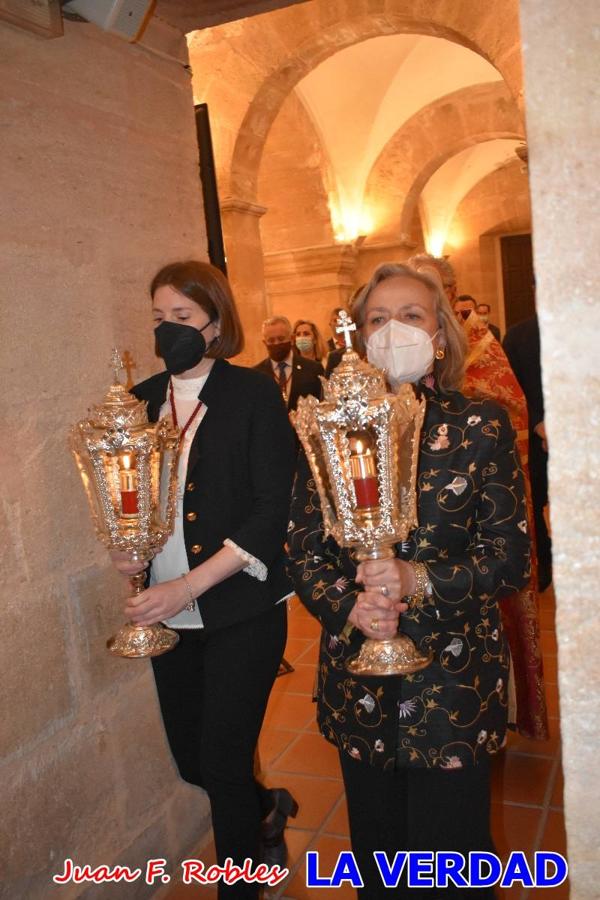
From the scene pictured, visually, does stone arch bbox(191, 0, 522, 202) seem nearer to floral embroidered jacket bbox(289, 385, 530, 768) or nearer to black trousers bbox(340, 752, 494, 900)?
floral embroidered jacket bbox(289, 385, 530, 768)

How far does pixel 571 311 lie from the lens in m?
0.95

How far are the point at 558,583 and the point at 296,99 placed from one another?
29.4 ft

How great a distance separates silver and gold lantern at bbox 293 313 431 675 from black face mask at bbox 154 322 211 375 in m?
0.67

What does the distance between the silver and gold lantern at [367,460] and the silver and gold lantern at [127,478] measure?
548 mm

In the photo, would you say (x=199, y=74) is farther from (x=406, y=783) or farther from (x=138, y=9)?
(x=406, y=783)

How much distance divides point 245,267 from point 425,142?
467 centimetres

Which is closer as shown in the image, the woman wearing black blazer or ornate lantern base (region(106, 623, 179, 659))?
ornate lantern base (region(106, 623, 179, 659))

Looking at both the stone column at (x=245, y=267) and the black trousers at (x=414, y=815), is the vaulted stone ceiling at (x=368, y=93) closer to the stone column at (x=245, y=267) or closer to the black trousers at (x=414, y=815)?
the stone column at (x=245, y=267)

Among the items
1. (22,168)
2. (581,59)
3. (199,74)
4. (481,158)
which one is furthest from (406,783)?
(481,158)

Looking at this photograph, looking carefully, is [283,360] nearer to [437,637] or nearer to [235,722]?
[235,722]

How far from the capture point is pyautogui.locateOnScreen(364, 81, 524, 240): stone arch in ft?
33.6

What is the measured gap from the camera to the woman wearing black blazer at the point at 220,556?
2.10 metres

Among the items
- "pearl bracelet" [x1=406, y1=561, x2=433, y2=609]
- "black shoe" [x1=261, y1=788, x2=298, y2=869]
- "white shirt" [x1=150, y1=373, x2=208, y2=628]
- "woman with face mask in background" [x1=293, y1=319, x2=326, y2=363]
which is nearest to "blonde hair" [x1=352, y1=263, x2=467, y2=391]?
"pearl bracelet" [x1=406, y1=561, x2=433, y2=609]

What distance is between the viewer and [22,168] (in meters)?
2.21
